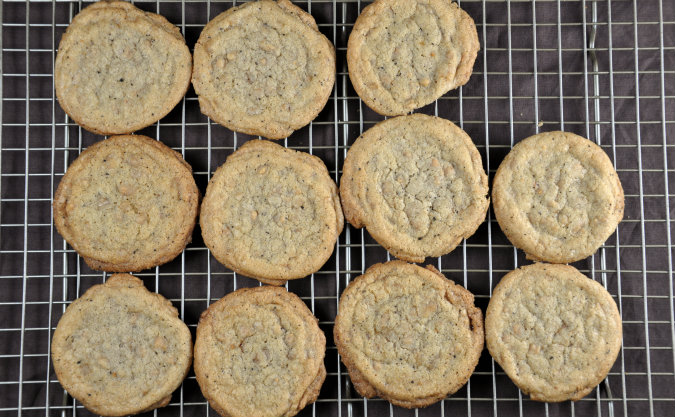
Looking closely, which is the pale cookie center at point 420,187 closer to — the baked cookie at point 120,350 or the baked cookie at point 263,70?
the baked cookie at point 263,70

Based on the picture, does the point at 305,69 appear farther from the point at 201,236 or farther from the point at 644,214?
the point at 644,214

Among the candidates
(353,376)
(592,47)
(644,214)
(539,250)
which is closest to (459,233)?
(539,250)

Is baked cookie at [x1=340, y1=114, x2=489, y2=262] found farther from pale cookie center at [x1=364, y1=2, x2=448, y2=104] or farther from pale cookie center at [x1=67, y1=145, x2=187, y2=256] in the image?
pale cookie center at [x1=67, y1=145, x2=187, y2=256]

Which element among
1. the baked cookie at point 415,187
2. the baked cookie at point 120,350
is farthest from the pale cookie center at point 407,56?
the baked cookie at point 120,350

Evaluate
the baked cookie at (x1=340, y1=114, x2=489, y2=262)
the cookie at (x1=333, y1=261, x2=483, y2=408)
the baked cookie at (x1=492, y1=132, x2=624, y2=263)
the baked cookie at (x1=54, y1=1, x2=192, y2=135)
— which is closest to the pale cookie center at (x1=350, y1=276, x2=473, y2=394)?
the cookie at (x1=333, y1=261, x2=483, y2=408)

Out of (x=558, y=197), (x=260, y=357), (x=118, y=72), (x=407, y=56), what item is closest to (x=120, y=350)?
(x=260, y=357)

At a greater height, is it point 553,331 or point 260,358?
point 553,331

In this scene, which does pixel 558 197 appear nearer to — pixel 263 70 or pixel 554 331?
pixel 554 331
